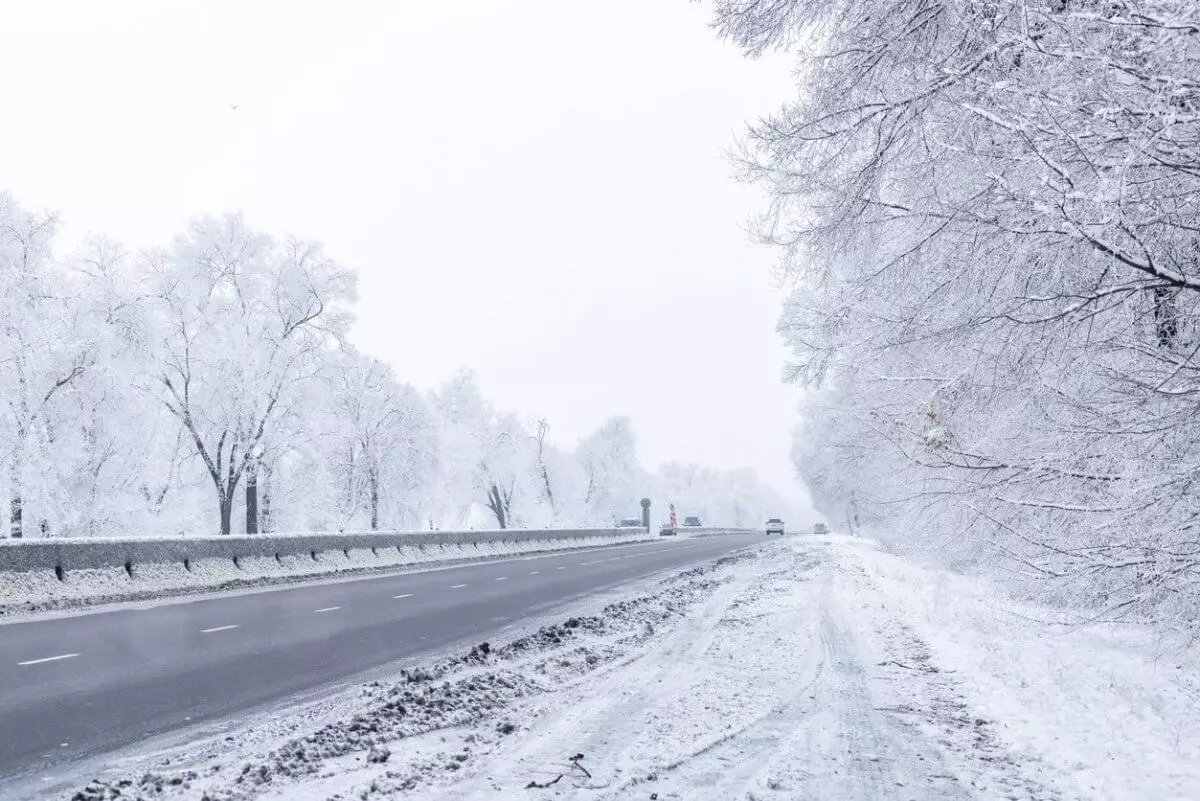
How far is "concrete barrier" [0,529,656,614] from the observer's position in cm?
1496

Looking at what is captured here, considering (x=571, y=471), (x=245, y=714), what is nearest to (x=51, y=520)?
(x=245, y=714)

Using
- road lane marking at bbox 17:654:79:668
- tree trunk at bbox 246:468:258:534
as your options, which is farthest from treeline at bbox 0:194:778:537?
road lane marking at bbox 17:654:79:668

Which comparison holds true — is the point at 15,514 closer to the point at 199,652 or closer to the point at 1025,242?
the point at 199,652

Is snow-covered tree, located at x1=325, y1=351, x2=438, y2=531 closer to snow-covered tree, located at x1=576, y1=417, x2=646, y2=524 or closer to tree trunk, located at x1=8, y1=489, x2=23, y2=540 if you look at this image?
tree trunk, located at x1=8, y1=489, x2=23, y2=540

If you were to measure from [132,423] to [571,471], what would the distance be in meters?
68.5

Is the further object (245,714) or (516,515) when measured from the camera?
(516,515)

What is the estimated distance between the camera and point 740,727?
20.7 feet

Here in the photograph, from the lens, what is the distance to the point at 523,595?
58.2 feet

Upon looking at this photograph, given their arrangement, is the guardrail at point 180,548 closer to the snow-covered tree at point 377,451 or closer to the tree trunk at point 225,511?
the tree trunk at point 225,511

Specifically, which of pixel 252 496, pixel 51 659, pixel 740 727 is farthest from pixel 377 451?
pixel 740 727

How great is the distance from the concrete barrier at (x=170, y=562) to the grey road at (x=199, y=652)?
5.32ft

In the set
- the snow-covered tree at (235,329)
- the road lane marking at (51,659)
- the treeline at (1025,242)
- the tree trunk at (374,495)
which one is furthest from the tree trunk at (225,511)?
the treeline at (1025,242)

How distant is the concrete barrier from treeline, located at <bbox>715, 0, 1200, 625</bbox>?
48.5ft

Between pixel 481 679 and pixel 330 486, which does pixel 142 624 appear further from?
pixel 330 486
